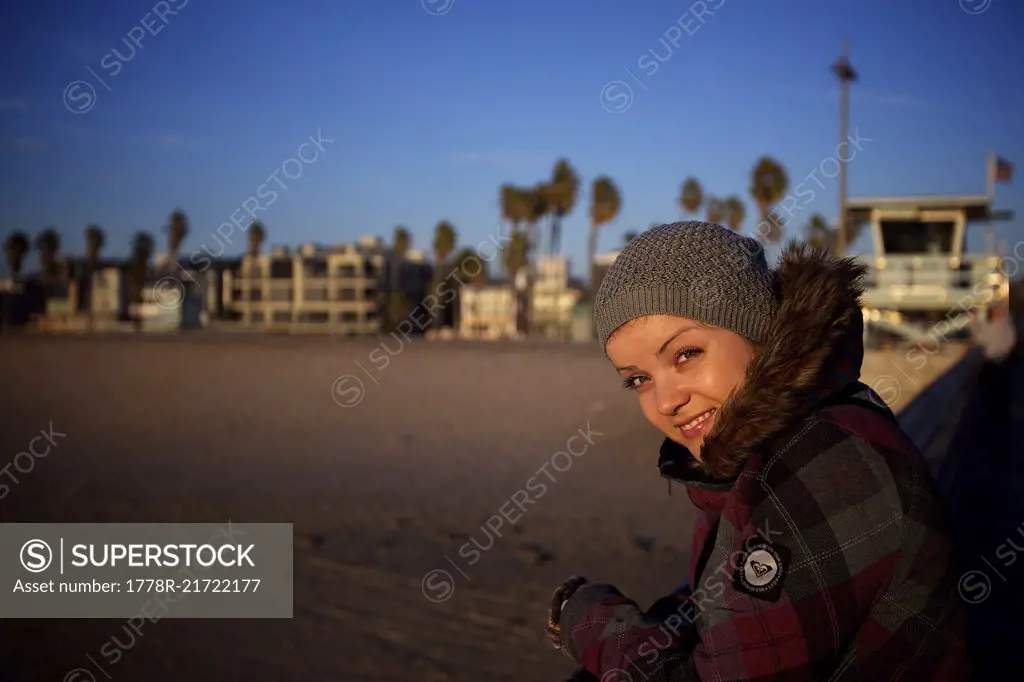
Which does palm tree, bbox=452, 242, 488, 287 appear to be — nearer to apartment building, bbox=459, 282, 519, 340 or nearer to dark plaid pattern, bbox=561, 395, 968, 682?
apartment building, bbox=459, 282, 519, 340

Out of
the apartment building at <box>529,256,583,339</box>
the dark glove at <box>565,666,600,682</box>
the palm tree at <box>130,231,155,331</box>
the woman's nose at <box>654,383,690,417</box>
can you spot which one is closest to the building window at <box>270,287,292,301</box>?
the palm tree at <box>130,231,155,331</box>

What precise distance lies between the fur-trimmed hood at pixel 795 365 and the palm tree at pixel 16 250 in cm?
13340

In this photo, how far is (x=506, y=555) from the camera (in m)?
6.64

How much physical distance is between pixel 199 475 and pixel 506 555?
488 cm

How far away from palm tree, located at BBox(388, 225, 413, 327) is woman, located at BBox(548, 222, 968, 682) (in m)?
82.8

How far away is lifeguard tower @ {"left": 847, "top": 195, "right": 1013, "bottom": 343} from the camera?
21.2 m

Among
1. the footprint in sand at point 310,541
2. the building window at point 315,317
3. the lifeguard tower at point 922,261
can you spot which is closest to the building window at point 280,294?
the building window at point 315,317

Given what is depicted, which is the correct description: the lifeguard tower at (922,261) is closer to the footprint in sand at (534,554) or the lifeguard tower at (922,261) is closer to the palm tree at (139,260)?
the footprint in sand at (534,554)

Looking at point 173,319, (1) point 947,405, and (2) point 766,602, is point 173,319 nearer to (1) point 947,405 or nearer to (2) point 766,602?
(1) point 947,405

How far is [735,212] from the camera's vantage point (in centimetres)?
8325

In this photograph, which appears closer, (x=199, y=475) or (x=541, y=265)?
(x=199, y=475)

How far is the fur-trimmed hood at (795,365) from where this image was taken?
1.56m

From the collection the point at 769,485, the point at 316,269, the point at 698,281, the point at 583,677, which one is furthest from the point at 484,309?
the point at 769,485

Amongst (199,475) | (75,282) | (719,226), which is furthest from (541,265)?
(719,226)
